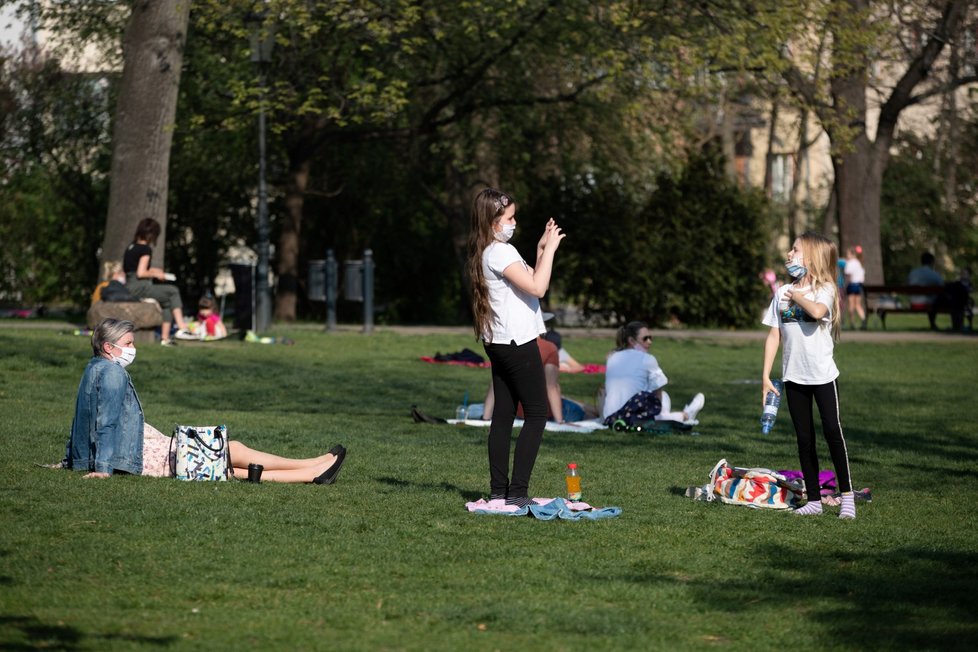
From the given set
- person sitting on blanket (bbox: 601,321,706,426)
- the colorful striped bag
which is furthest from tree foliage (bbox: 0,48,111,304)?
the colorful striped bag

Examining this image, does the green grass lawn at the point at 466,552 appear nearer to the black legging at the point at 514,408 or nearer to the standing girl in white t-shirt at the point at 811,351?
the black legging at the point at 514,408

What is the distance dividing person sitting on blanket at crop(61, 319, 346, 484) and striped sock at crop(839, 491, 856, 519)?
316cm

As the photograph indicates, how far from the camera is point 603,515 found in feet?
28.0

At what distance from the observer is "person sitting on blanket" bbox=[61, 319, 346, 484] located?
9.29 metres

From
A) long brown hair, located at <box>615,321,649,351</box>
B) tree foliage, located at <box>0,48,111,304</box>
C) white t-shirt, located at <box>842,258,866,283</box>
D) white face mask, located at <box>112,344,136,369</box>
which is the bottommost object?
white face mask, located at <box>112,344,136,369</box>

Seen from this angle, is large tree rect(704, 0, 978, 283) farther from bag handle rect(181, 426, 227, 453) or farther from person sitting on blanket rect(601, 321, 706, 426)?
bag handle rect(181, 426, 227, 453)

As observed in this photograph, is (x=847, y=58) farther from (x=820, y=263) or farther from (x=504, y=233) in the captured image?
(x=504, y=233)

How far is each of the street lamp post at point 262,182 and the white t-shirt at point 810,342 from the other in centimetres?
1795

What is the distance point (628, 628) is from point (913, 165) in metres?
49.6

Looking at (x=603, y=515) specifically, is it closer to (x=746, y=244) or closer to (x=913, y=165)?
(x=746, y=244)

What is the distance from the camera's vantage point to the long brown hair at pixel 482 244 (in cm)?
832

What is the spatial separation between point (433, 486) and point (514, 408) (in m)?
1.40

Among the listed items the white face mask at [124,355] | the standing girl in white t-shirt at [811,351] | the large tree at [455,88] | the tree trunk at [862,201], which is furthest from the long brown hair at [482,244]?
the tree trunk at [862,201]

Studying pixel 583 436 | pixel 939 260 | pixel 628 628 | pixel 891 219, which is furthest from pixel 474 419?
pixel 939 260
